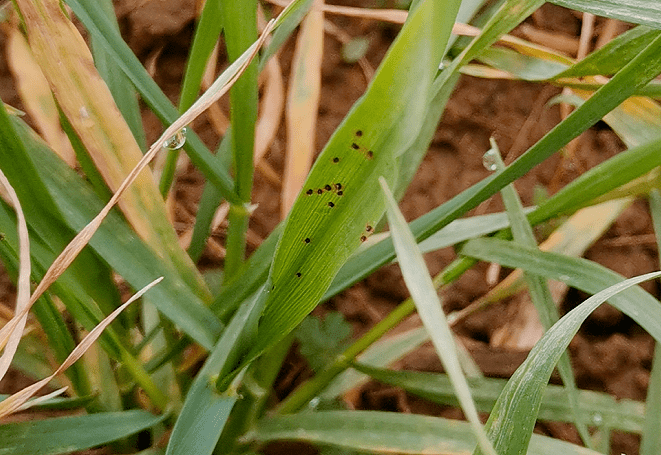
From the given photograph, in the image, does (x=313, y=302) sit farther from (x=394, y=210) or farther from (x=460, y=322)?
(x=460, y=322)

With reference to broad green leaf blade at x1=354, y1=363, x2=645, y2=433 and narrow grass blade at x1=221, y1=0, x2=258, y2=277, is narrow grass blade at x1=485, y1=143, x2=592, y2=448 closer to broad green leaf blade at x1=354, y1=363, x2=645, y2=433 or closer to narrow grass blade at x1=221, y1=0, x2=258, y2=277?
broad green leaf blade at x1=354, y1=363, x2=645, y2=433

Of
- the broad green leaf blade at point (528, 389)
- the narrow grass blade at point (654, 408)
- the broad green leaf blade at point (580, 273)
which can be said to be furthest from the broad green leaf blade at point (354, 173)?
the narrow grass blade at point (654, 408)

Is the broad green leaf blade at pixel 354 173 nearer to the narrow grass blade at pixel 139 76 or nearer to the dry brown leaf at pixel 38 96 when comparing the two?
the narrow grass blade at pixel 139 76

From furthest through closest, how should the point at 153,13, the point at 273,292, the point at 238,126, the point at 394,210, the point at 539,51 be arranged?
the point at 153,13 → the point at 539,51 → the point at 238,126 → the point at 273,292 → the point at 394,210

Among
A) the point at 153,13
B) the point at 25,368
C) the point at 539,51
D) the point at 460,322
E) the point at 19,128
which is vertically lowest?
the point at 25,368

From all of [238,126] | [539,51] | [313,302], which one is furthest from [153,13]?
[313,302]

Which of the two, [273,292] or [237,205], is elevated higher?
[237,205]
